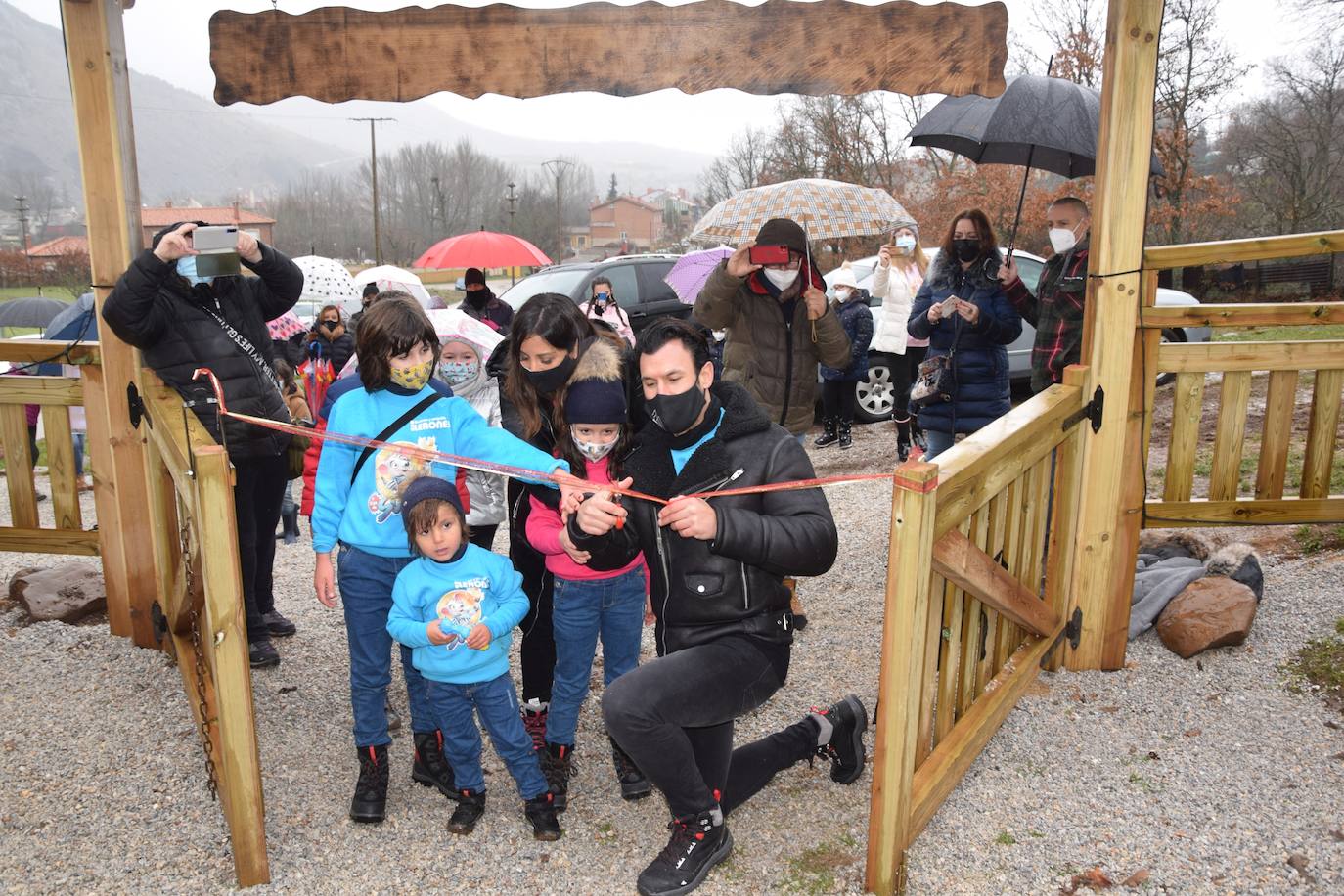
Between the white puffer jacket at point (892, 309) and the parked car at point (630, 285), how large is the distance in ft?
10.2

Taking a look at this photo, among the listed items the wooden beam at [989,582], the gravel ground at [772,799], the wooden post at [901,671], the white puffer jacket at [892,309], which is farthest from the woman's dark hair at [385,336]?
the white puffer jacket at [892,309]

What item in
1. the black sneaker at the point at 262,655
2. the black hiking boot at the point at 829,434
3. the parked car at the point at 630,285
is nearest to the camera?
the black sneaker at the point at 262,655

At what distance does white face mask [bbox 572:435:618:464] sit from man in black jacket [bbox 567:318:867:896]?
0.23m

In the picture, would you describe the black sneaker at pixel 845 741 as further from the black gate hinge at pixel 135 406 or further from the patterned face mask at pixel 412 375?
the black gate hinge at pixel 135 406

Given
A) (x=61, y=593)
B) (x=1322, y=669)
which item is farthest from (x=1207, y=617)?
(x=61, y=593)

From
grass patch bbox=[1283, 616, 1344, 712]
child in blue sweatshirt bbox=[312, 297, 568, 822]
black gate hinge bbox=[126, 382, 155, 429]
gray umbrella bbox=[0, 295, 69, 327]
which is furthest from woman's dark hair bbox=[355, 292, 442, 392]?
gray umbrella bbox=[0, 295, 69, 327]

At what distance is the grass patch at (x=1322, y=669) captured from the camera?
3914mm

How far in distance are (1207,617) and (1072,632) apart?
0.66 m

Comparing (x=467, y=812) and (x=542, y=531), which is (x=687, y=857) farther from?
(x=542, y=531)

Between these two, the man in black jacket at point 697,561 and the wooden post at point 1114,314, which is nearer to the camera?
the man in black jacket at point 697,561

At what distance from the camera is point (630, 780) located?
3488mm

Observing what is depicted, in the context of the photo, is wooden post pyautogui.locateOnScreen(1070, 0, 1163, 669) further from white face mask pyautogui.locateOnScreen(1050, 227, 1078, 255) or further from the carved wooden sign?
white face mask pyautogui.locateOnScreen(1050, 227, 1078, 255)

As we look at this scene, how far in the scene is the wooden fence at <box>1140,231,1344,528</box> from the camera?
400 cm

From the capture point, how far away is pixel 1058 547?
13.6 ft
